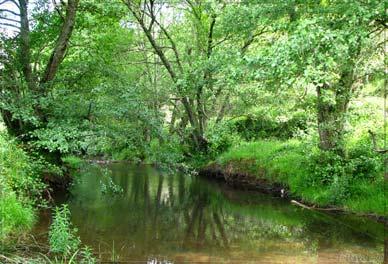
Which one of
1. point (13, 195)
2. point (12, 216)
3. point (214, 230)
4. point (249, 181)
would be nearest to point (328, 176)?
point (214, 230)

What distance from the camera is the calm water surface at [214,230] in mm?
9602

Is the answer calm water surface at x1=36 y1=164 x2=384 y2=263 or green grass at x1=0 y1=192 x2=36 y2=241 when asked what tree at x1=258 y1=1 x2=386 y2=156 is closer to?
calm water surface at x1=36 y1=164 x2=384 y2=263

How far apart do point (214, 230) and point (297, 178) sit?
223 inches

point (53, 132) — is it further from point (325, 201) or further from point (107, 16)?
point (325, 201)

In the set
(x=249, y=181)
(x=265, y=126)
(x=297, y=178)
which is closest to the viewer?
(x=297, y=178)

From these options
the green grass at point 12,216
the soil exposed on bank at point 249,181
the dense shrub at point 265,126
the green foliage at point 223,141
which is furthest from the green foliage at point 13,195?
the dense shrub at point 265,126

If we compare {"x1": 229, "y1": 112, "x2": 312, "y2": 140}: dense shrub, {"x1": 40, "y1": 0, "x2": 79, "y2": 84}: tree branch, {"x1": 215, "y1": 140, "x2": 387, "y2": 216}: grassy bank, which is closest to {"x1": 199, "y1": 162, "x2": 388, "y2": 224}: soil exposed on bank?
{"x1": 215, "y1": 140, "x2": 387, "y2": 216}: grassy bank

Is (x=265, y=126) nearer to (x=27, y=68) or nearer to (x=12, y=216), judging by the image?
(x=27, y=68)

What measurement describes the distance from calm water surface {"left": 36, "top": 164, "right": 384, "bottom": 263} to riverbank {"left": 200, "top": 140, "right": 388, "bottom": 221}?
0.57 meters

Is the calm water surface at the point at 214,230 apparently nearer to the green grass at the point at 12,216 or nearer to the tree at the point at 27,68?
the green grass at the point at 12,216

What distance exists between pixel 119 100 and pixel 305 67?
304 inches

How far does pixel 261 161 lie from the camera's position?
19.8 metres

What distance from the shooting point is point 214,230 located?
12.1 metres

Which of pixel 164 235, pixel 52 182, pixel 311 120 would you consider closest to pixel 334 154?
pixel 311 120
